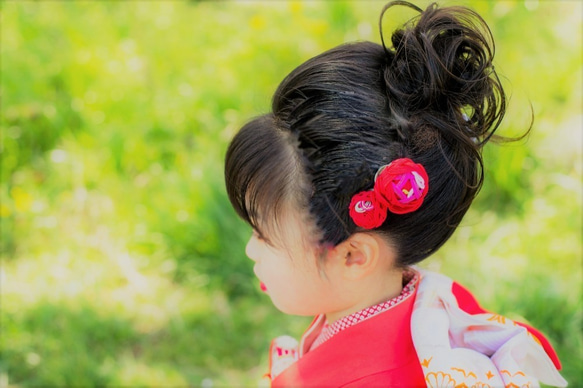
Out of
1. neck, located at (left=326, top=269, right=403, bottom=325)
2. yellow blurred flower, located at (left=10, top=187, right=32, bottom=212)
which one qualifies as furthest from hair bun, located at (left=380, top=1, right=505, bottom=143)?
yellow blurred flower, located at (left=10, top=187, right=32, bottom=212)

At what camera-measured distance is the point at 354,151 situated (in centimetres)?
107

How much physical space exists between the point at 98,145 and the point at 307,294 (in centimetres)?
179

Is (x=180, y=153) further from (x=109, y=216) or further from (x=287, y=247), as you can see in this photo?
(x=287, y=247)

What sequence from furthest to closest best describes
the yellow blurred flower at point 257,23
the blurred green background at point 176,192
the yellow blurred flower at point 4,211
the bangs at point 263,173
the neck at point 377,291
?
the yellow blurred flower at point 257,23 → the yellow blurred flower at point 4,211 → the blurred green background at point 176,192 → the neck at point 377,291 → the bangs at point 263,173

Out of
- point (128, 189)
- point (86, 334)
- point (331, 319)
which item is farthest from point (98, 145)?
point (331, 319)

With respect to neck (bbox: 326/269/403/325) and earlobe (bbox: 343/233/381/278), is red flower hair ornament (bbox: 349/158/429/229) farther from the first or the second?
neck (bbox: 326/269/403/325)

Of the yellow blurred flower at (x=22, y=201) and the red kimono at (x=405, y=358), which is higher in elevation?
the yellow blurred flower at (x=22, y=201)

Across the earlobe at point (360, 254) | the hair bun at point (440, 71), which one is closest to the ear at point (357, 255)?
the earlobe at point (360, 254)

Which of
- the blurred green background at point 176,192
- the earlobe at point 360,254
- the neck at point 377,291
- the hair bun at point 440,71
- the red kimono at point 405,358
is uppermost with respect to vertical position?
the blurred green background at point 176,192

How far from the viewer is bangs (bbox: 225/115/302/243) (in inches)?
44.9

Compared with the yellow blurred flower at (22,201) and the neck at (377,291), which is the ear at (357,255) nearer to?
the neck at (377,291)

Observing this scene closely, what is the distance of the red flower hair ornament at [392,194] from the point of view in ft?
3.35

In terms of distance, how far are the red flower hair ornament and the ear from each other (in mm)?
72

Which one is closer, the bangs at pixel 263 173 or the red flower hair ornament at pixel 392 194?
the red flower hair ornament at pixel 392 194
